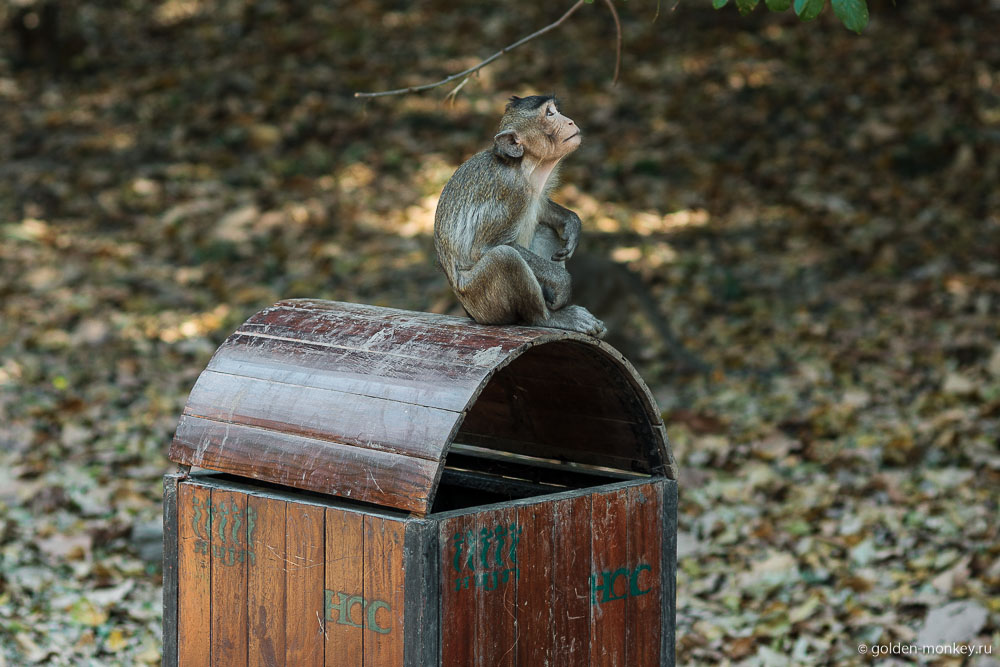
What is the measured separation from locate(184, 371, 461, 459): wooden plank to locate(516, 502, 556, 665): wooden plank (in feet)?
1.09

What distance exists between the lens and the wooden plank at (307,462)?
112 inches

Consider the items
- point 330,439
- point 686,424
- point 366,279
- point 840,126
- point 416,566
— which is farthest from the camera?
point 840,126

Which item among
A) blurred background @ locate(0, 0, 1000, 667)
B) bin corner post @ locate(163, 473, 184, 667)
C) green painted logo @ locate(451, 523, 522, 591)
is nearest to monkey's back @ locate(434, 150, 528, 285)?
green painted logo @ locate(451, 523, 522, 591)

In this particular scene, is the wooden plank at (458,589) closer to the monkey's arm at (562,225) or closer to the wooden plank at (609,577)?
the wooden plank at (609,577)

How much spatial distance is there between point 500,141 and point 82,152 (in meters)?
7.91

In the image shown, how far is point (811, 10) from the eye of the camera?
2934mm

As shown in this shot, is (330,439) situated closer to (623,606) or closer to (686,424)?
(623,606)

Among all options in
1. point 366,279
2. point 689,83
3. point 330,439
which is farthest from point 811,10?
point 689,83

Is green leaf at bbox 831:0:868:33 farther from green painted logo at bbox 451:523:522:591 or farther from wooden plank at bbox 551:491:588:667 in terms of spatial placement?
green painted logo at bbox 451:523:522:591

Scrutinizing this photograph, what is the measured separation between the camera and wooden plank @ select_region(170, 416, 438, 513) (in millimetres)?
2852

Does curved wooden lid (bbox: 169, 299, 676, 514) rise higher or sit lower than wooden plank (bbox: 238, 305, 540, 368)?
lower

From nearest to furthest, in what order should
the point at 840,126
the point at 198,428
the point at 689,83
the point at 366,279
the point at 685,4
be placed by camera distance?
the point at 198,428
the point at 366,279
the point at 840,126
the point at 689,83
the point at 685,4

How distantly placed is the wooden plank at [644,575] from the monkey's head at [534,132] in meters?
0.93

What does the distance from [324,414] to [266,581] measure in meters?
0.46
